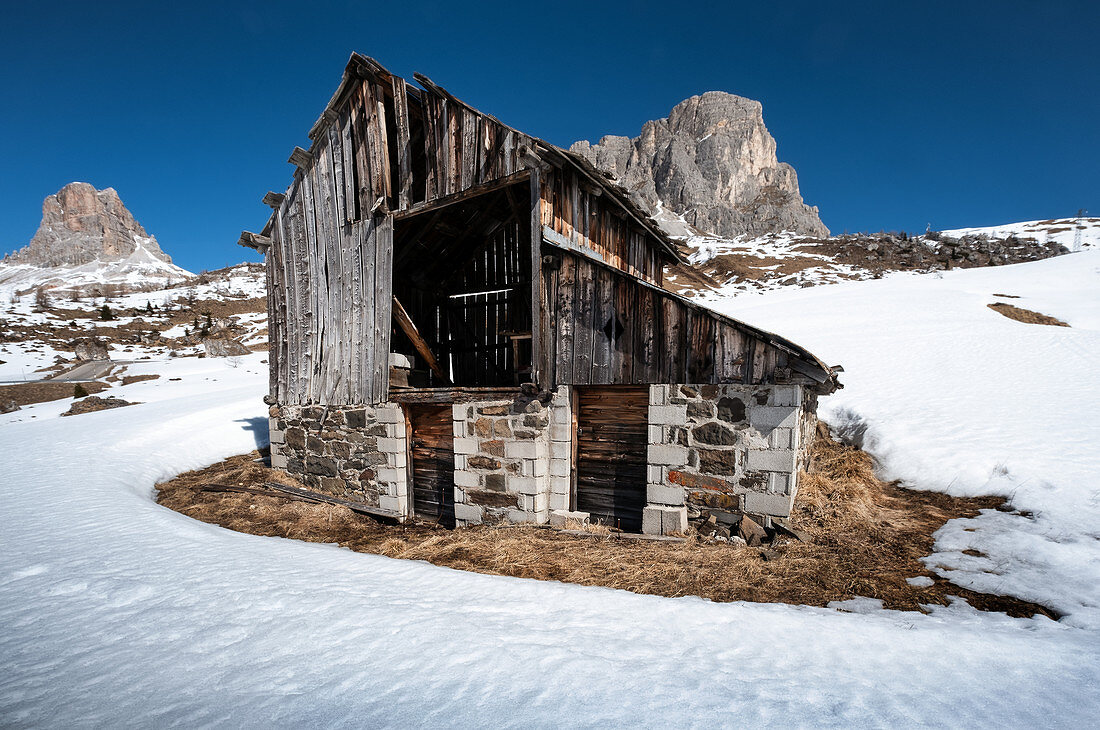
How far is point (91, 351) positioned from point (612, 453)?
38.3 meters

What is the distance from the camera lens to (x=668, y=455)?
6.97m

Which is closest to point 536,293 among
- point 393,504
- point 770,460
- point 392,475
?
point 770,460

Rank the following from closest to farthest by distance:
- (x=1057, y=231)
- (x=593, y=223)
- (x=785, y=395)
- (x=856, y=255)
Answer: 1. (x=785, y=395)
2. (x=593, y=223)
3. (x=856, y=255)
4. (x=1057, y=231)

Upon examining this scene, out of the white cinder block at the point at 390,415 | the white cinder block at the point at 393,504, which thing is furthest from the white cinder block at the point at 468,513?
the white cinder block at the point at 390,415

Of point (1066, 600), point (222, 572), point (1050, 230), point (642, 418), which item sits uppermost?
point (1050, 230)

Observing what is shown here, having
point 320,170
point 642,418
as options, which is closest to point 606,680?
point 642,418

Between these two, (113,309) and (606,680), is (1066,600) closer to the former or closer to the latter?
(606,680)

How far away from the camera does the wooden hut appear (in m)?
6.71

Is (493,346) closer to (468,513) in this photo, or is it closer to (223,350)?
(468,513)

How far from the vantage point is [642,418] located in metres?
7.39

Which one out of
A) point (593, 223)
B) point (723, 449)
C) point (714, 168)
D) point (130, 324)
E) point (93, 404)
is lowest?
point (93, 404)

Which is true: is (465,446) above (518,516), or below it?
above

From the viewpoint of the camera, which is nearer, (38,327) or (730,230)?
(38,327)

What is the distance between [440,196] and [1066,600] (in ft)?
32.6
